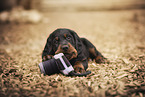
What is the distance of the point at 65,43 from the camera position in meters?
2.77

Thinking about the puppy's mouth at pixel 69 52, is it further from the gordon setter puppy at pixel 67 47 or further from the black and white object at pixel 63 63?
the black and white object at pixel 63 63

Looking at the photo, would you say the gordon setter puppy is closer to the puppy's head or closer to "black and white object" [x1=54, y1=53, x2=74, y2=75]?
the puppy's head

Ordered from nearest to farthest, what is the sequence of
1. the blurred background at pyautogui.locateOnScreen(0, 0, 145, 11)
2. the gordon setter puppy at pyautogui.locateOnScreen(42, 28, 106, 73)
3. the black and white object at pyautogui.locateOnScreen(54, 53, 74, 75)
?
the black and white object at pyautogui.locateOnScreen(54, 53, 74, 75) < the gordon setter puppy at pyautogui.locateOnScreen(42, 28, 106, 73) < the blurred background at pyautogui.locateOnScreen(0, 0, 145, 11)

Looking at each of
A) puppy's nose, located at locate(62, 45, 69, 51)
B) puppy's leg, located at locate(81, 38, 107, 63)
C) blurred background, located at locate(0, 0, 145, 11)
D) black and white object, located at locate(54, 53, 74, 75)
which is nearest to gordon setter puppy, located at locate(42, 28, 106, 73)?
puppy's nose, located at locate(62, 45, 69, 51)

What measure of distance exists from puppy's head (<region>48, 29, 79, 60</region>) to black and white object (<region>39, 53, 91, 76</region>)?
0.14m

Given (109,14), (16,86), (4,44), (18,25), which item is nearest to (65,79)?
(16,86)

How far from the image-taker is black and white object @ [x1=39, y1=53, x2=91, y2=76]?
106 inches

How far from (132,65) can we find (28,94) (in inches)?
98.7

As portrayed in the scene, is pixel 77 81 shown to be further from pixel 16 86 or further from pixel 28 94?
pixel 16 86

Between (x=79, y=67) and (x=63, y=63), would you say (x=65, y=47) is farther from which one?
(x=79, y=67)

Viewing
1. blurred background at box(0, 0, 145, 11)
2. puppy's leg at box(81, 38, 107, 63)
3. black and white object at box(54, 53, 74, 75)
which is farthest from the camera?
blurred background at box(0, 0, 145, 11)

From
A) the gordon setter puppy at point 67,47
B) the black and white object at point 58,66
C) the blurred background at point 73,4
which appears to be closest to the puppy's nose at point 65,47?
the gordon setter puppy at point 67,47

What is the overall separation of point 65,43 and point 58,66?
1.63 ft

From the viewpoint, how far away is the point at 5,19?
9930 millimetres
